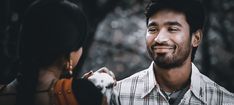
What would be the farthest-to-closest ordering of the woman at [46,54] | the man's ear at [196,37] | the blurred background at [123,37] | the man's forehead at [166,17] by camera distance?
the blurred background at [123,37]
the man's ear at [196,37]
the man's forehead at [166,17]
the woman at [46,54]

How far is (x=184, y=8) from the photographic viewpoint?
3.85 metres

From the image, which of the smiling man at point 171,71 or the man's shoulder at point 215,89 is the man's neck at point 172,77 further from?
the man's shoulder at point 215,89

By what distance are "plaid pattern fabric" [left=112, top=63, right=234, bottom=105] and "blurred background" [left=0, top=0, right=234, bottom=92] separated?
1.40 metres

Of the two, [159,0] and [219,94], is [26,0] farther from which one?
[219,94]

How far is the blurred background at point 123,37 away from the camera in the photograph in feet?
15.4

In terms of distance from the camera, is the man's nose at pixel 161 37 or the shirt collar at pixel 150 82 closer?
the man's nose at pixel 161 37

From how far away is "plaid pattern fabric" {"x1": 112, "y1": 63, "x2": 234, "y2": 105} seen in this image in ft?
12.3

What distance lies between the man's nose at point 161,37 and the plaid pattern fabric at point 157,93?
0.30m

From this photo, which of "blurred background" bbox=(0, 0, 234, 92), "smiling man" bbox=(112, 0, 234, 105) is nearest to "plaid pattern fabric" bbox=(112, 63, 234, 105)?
"smiling man" bbox=(112, 0, 234, 105)

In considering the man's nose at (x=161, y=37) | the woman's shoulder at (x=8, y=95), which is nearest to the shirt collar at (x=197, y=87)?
the man's nose at (x=161, y=37)

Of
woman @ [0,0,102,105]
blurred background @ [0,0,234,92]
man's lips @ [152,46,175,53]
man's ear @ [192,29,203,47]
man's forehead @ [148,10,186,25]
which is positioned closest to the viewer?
woman @ [0,0,102,105]

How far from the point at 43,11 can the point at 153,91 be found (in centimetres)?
129

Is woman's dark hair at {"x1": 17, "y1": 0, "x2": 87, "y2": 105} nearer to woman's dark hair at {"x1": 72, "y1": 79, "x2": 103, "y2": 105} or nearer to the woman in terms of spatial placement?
the woman

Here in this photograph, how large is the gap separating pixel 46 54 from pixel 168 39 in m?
1.15
